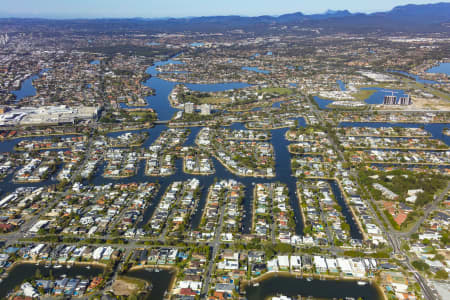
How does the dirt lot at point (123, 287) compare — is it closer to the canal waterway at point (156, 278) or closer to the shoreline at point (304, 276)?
the canal waterway at point (156, 278)

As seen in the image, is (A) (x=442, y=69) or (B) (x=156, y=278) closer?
(B) (x=156, y=278)

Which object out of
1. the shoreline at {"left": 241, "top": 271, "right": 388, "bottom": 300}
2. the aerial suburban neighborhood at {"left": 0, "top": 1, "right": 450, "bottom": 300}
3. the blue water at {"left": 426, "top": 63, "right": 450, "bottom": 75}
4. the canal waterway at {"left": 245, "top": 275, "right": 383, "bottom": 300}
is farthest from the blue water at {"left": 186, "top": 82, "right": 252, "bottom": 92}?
the blue water at {"left": 426, "top": 63, "right": 450, "bottom": 75}

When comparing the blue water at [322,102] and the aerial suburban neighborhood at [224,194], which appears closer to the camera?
the aerial suburban neighborhood at [224,194]

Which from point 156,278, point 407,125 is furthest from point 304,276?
point 407,125

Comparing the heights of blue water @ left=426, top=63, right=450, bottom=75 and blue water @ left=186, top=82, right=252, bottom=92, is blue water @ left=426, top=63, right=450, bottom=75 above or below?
above

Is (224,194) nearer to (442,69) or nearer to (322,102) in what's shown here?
(322,102)

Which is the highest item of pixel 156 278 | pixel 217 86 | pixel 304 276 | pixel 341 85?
pixel 341 85

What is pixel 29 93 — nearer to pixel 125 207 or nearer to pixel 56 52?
pixel 125 207

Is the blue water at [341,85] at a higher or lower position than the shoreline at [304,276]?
higher

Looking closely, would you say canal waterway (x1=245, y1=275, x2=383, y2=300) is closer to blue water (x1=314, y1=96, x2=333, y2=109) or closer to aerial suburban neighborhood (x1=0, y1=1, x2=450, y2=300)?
aerial suburban neighborhood (x1=0, y1=1, x2=450, y2=300)

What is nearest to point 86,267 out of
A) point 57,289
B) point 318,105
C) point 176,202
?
point 57,289

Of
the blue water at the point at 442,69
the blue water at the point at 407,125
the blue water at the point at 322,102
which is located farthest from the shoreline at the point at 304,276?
the blue water at the point at 442,69
